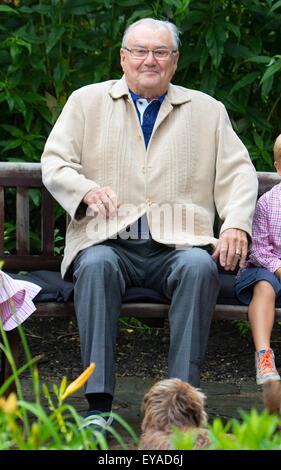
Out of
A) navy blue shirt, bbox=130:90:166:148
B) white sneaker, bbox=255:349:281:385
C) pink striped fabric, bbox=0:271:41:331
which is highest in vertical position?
navy blue shirt, bbox=130:90:166:148

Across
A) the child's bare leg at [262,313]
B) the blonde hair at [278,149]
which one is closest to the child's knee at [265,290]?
the child's bare leg at [262,313]

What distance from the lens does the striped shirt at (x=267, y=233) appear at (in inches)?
180

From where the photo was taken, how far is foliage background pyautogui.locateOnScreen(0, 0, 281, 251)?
5328 millimetres

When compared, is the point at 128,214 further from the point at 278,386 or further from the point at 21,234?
the point at 278,386

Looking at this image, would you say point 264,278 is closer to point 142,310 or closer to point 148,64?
point 142,310

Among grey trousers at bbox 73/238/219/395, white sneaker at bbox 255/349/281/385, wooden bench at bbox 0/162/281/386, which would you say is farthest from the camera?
wooden bench at bbox 0/162/281/386

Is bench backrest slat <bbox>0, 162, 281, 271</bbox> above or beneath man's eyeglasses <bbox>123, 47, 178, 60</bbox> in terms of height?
beneath

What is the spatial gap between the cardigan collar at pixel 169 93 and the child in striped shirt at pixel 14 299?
988 mm

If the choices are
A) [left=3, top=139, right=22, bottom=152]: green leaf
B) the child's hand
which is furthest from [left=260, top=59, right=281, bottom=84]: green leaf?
[left=3, top=139, right=22, bottom=152]: green leaf

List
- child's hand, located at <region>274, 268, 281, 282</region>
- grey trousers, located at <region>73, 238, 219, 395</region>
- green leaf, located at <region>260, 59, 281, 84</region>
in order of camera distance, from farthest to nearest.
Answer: green leaf, located at <region>260, 59, 281, 84</region> < child's hand, located at <region>274, 268, 281, 282</region> < grey trousers, located at <region>73, 238, 219, 395</region>

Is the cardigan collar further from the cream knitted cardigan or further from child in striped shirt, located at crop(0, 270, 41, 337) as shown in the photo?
child in striped shirt, located at crop(0, 270, 41, 337)

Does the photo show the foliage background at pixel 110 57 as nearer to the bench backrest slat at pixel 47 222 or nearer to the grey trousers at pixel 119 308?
the bench backrest slat at pixel 47 222

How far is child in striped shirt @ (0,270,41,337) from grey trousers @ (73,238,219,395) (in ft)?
0.67

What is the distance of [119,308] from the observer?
14.0 ft
